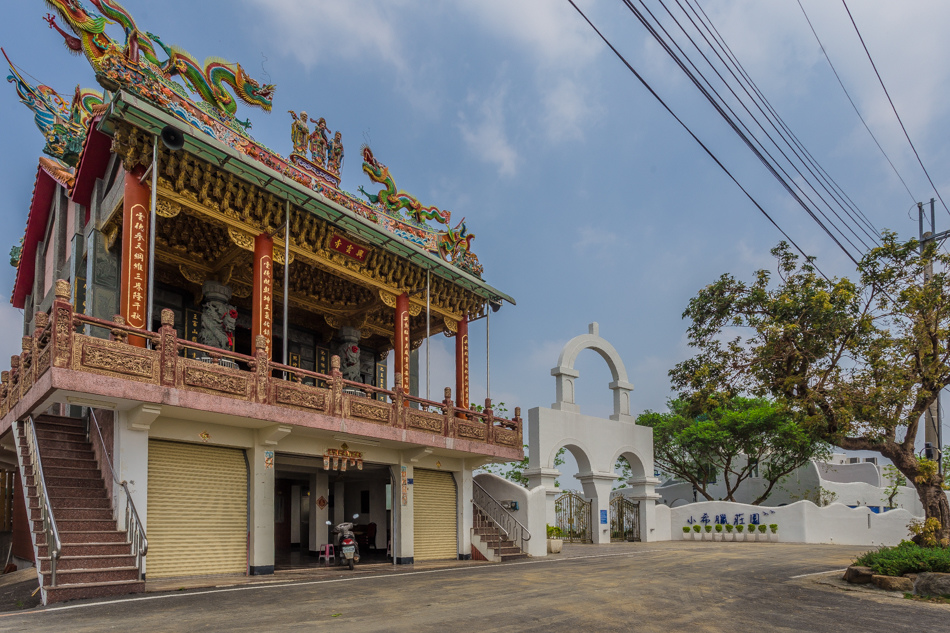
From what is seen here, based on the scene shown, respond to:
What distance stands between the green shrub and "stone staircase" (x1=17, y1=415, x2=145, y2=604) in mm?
12321

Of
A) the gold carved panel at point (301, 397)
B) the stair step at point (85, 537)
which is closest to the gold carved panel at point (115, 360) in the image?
the stair step at point (85, 537)

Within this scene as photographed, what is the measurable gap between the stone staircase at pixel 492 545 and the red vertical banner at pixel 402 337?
4.94 meters

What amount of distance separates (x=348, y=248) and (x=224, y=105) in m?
A: 4.22

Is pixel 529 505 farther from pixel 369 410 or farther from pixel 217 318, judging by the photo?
pixel 217 318

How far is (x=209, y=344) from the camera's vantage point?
645 inches

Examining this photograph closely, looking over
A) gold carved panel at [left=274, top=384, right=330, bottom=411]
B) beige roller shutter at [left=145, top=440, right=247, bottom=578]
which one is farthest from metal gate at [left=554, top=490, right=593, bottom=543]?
beige roller shutter at [left=145, top=440, right=247, bottom=578]

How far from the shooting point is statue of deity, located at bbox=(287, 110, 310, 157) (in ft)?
56.7

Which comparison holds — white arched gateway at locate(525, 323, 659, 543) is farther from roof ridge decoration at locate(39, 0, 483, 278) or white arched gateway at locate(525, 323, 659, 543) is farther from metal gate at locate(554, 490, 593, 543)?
roof ridge decoration at locate(39, 0, 483, 278)

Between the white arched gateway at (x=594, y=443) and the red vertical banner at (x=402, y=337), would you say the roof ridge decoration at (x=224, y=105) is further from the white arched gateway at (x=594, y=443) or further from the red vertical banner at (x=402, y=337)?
the white arched gateway at (x=594, y=443)

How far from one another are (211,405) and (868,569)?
39.4ft

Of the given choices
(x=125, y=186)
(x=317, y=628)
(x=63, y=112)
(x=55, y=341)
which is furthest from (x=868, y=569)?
(x=63, y=112)

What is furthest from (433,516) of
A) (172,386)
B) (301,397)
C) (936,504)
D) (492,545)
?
(936,504)

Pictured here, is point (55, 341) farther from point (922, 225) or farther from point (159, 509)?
point (922, 225)

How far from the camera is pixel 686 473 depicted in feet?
116
